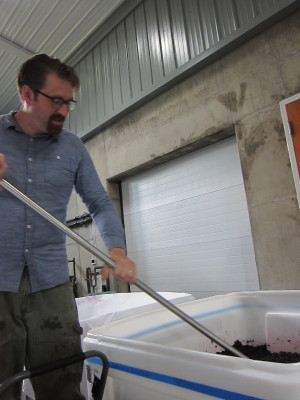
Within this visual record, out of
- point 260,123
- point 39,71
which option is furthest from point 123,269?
point 260,123

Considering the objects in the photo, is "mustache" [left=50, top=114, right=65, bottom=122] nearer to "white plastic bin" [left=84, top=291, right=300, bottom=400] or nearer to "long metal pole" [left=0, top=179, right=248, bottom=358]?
"long metal pole" [left=0, top=179, right=248, bottom=358]

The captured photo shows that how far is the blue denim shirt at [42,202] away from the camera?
977mm

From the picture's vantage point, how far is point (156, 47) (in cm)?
316

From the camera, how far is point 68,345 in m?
1.03

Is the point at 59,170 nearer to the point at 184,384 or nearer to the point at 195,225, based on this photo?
the point at 184,384

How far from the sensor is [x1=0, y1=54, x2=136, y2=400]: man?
37.4 inches

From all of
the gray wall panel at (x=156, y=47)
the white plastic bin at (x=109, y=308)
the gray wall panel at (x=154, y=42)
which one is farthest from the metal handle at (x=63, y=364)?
the gray wall panel at (x=154, y=42)

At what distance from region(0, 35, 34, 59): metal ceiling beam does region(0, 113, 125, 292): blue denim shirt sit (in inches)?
126

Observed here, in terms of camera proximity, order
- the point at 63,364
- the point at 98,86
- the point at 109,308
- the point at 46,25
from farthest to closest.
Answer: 1. the point at 98,86
2. the point at 46,25
3. the point at 109,308
4. the point at 63,364

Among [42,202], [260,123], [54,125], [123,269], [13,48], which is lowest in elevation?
[123,269]

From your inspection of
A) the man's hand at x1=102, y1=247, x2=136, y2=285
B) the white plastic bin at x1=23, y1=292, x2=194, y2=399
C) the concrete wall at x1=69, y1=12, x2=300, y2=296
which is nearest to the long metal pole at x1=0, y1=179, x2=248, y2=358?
the man's hand at x1=102, y1=247, x2=136, y2=285

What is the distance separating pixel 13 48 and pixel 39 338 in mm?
3757

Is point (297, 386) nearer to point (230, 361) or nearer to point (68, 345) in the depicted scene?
point (230, 361)

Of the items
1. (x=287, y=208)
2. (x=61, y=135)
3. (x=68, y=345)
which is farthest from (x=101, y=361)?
(x=287, y=208)
